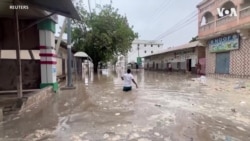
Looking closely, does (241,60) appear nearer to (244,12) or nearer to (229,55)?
(229,55)

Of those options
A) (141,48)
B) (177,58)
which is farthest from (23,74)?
(141,48)

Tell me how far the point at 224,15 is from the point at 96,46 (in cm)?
1495

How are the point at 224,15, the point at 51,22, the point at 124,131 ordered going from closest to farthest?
the point at 124,131
the point at 51,22
the point at 224,15

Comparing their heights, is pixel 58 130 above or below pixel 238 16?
below

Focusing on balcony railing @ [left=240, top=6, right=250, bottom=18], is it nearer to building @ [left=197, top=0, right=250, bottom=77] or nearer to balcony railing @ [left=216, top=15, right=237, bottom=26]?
building @ [left=197, top=0, right=250, bottom=77]

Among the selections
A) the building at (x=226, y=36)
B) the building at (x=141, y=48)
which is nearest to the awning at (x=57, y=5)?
the building at (x=226, y=36)

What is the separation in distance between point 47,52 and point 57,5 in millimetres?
3455

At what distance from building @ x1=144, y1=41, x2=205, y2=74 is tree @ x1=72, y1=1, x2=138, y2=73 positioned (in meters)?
8.33

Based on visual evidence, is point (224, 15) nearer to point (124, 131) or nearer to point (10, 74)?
point (10, 74)

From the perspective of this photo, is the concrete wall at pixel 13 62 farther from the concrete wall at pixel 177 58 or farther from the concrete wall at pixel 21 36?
the concrete wall at pixel 177 58

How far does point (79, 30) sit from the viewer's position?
32.2 meters

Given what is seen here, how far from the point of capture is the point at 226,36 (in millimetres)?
22625

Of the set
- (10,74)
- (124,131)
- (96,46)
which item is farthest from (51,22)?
(96,46)

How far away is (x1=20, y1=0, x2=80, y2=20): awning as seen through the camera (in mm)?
7516
